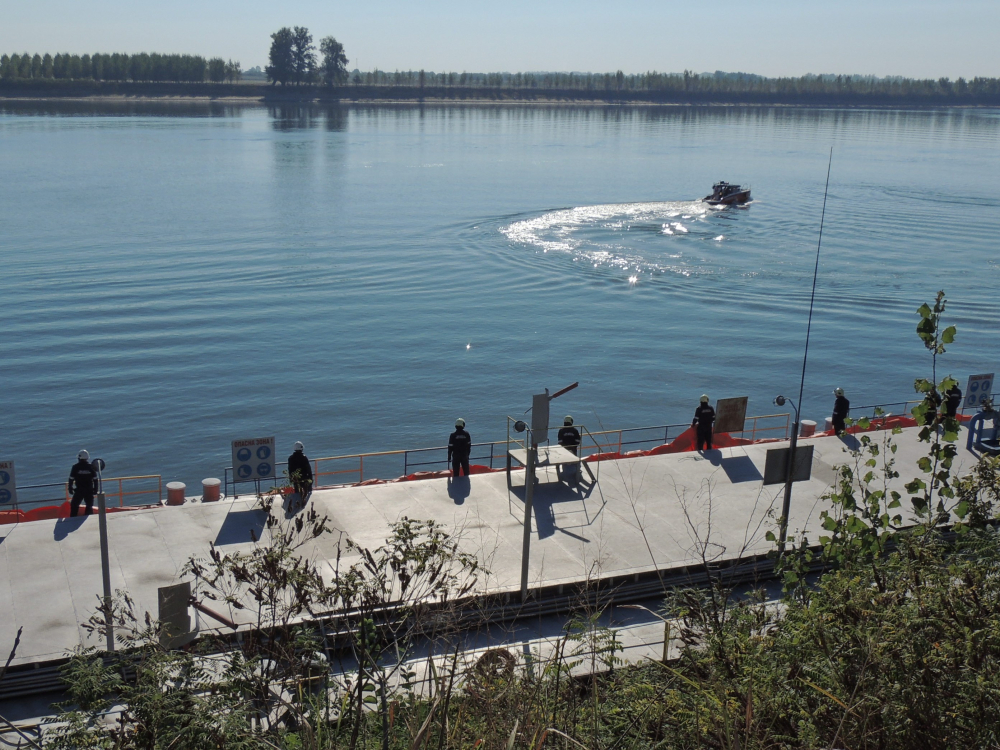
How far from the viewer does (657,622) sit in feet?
48.3

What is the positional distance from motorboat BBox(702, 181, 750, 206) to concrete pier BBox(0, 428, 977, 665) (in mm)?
50161

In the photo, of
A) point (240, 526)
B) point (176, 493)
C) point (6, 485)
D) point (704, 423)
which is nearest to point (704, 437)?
point (704, 423)

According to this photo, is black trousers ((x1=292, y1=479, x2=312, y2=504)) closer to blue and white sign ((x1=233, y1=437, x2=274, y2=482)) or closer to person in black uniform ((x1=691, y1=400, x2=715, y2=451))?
blue and white sign ((x1=233, y1=437, x2=274, y2=482))

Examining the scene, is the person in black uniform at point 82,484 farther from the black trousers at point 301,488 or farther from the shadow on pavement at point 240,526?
the black trousers at point 301,488

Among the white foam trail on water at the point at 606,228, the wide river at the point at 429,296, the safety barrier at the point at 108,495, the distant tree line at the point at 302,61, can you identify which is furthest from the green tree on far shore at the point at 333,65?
the safety barrier at the point at 108,495

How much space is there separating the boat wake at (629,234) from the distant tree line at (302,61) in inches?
5101

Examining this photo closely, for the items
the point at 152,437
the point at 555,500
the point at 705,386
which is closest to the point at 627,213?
the point at 705,386

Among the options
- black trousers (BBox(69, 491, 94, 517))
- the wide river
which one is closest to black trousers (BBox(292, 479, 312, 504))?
black trousers (BBox(69, 491, 94, 517))

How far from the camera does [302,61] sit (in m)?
182

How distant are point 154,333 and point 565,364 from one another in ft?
56.4

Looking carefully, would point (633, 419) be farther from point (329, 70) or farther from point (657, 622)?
point (329, 70)

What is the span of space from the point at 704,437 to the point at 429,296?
1032 inches

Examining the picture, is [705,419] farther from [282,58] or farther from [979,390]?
[282,58]

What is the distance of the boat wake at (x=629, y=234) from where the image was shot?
53.2m
